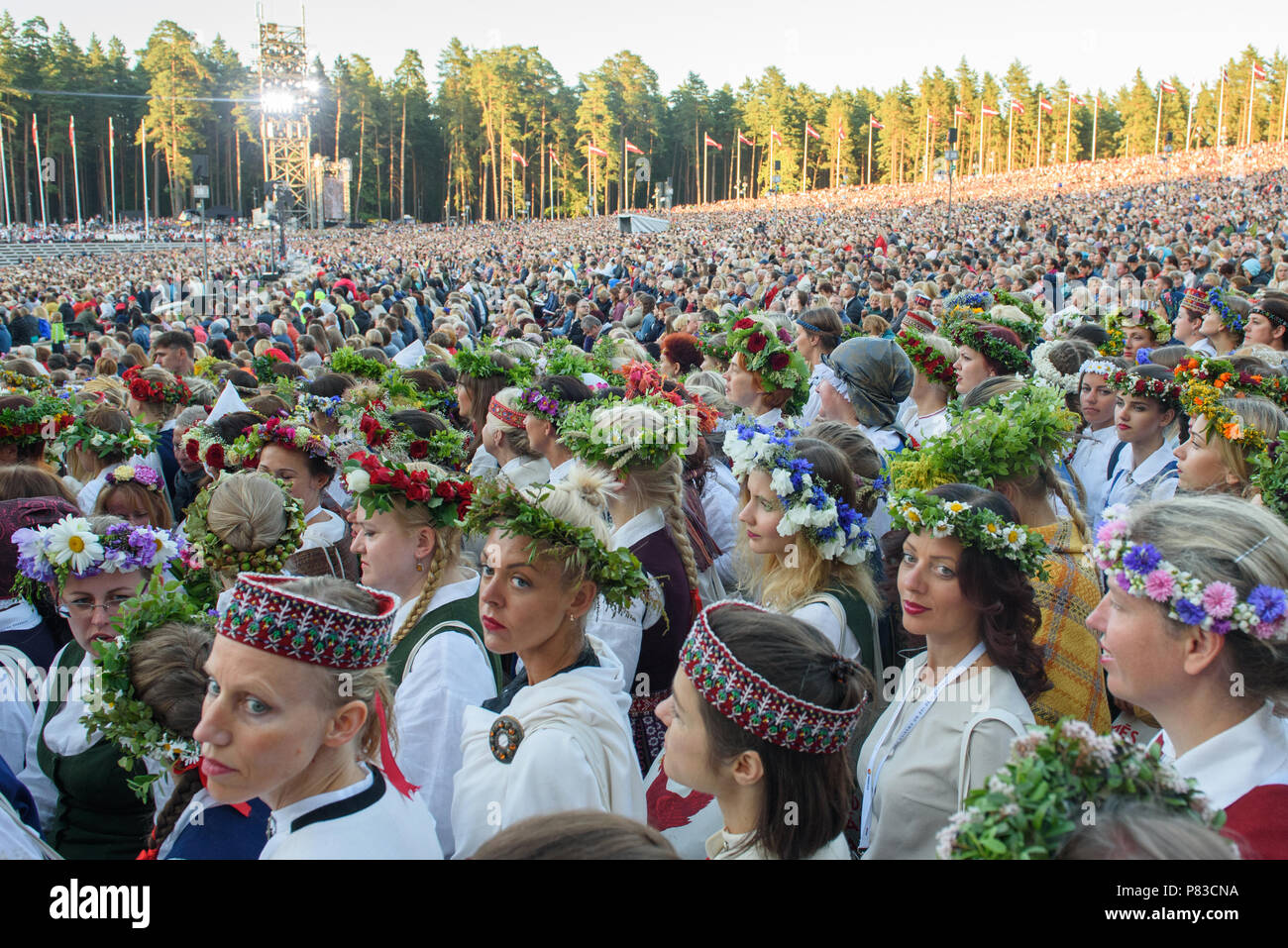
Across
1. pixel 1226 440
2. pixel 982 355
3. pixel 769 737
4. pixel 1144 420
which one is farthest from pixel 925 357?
pixel 769 737

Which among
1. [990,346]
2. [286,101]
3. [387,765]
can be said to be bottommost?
[387,765]

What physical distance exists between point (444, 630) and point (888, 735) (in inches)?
59.7

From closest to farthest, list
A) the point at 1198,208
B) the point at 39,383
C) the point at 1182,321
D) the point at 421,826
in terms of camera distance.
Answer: the point at 421,826
the point at 39,383
the point at 1182,321
the point at 1198,208

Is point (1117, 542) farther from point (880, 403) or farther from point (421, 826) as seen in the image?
point (880, 403)

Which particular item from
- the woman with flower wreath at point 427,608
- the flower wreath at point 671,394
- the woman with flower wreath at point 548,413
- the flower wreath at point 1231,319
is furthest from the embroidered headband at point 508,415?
the flower wreath at point 1231,319

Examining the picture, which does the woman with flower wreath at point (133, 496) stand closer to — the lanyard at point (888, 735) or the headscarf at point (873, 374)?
the lanyard at point (888, 735)

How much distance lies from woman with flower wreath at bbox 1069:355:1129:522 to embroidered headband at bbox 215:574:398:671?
509 centimetres

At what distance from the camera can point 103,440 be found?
648cm

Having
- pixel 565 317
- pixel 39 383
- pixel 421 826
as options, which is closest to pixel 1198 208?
pixel 565 317

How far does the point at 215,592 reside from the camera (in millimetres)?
4234

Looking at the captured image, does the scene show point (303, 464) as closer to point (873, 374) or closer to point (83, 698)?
point (83, 698)

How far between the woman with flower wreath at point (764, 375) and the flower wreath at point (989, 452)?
2.55 m
